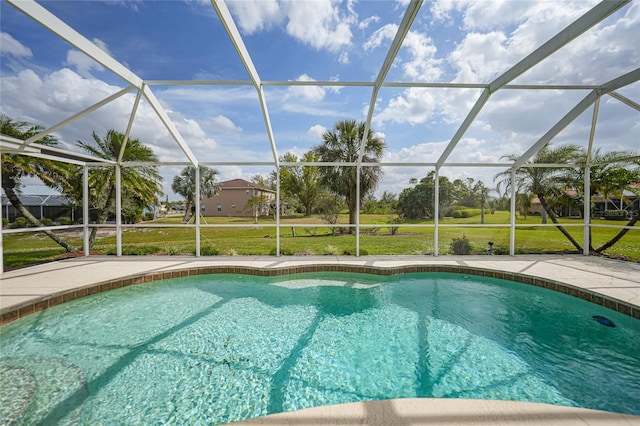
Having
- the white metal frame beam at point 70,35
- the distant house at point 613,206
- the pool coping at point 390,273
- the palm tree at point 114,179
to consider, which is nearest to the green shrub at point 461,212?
the pool coping at point 390,273

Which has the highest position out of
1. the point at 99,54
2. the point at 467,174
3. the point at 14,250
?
the point at 99,54

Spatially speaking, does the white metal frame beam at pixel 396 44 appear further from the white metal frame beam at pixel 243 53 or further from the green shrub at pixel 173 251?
the green shrub at pixel 173 251

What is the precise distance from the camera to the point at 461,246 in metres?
7.86

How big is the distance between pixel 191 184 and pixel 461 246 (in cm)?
850

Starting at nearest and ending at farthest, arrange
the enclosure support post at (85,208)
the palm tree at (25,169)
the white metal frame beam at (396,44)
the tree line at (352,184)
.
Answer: the white metal frame beam at (396,44) → the palm tree at (25,169) → the enclosure support post at (85,208) → the tree line at (352,184)

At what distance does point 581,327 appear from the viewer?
3.83 metres

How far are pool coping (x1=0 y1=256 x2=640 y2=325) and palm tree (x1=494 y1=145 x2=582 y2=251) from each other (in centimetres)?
179

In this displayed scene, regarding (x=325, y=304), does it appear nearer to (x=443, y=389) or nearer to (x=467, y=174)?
(x=443, y=389)

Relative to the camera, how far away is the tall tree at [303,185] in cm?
812

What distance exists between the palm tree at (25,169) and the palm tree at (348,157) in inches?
278

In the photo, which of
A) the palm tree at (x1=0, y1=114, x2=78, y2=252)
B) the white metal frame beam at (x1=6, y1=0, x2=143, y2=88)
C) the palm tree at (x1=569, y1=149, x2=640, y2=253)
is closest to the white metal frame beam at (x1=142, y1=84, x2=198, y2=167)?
the white metal frame beam at (x1=6, y1=0, x2=143, y2=88)

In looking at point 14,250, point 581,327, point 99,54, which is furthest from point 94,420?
point 14,250

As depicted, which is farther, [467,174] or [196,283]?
[467,174]

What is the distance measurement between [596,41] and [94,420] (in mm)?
8920
